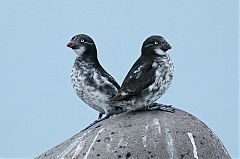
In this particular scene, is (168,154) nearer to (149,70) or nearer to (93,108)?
(149,70)

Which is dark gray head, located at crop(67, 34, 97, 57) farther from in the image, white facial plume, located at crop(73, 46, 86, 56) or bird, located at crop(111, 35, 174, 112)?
bird, located at crop(111, 35, 174, 112)

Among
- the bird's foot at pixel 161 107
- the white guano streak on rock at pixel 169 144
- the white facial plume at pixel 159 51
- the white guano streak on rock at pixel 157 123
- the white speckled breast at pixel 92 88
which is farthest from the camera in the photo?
the white speckled breast at pixel 92 88

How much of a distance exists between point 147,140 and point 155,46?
5.35 ft

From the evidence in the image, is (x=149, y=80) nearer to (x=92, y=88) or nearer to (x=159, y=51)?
(x=159, y=51)

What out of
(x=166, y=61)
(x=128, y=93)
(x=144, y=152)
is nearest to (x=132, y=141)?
(x=144, y=152)

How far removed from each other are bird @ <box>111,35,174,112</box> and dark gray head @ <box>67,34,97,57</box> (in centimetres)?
106

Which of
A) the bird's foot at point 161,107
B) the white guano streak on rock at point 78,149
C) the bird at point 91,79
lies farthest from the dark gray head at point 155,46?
the white guano streak on rock at point 78,149

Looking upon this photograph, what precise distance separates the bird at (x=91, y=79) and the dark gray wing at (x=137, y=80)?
24.7 inches

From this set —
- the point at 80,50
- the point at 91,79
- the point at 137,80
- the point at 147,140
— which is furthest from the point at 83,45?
the point at 147,140

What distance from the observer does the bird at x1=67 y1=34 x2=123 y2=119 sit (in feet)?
35.5

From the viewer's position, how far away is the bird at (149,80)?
991 centimetres

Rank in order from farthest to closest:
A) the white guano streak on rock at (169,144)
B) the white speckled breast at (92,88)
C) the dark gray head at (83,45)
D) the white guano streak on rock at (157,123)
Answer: the dark gray head at (83,45)
the white speckled breast at (92,88)
the white guano streak on rock at (157,123)
the white guano streak on rock at (169,144)

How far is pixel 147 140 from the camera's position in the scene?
367 inches

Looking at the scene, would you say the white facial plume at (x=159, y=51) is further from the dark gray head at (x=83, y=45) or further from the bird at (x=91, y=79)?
the dark gray head at (x=83, y=45)
